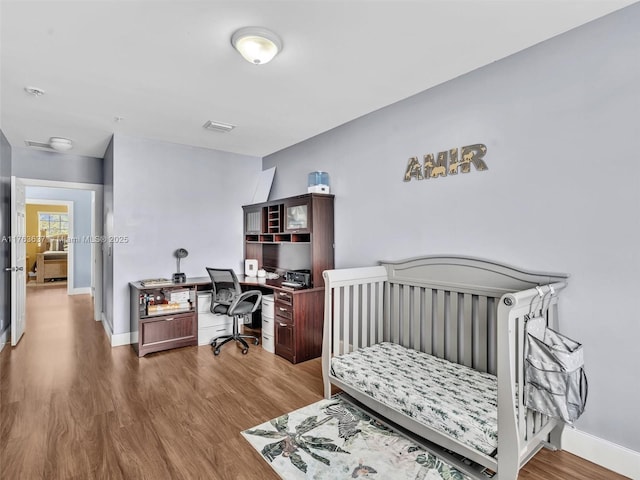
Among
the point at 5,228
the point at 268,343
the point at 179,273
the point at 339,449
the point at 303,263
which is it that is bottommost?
the point at 339,449

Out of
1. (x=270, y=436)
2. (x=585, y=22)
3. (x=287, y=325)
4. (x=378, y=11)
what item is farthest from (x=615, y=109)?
(x=287, y=325)

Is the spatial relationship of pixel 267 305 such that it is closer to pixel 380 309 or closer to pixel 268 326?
pixel 268 326

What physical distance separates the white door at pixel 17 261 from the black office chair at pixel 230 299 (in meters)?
2.34

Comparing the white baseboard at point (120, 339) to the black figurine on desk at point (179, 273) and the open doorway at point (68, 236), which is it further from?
the open doorway at point (68, 236)

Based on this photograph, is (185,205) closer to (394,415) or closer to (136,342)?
(136,342)

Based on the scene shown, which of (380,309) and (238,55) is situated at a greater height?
(238,55)

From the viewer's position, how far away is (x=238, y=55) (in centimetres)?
233

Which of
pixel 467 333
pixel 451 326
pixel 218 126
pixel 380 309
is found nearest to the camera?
pixel 467 333

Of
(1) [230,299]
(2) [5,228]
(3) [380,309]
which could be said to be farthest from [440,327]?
(2) [5,228]

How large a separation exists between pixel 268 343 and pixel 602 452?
3.02 meters

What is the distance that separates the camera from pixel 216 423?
2416 mm

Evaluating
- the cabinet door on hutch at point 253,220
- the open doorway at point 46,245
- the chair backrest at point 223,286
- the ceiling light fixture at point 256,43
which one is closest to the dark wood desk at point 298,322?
the chair backrest at point 223,286

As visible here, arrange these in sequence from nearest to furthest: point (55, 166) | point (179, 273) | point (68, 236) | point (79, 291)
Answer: point (179, 273), point (55, 166), point (79, 291), point (68, 236)

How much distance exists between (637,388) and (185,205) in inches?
188
